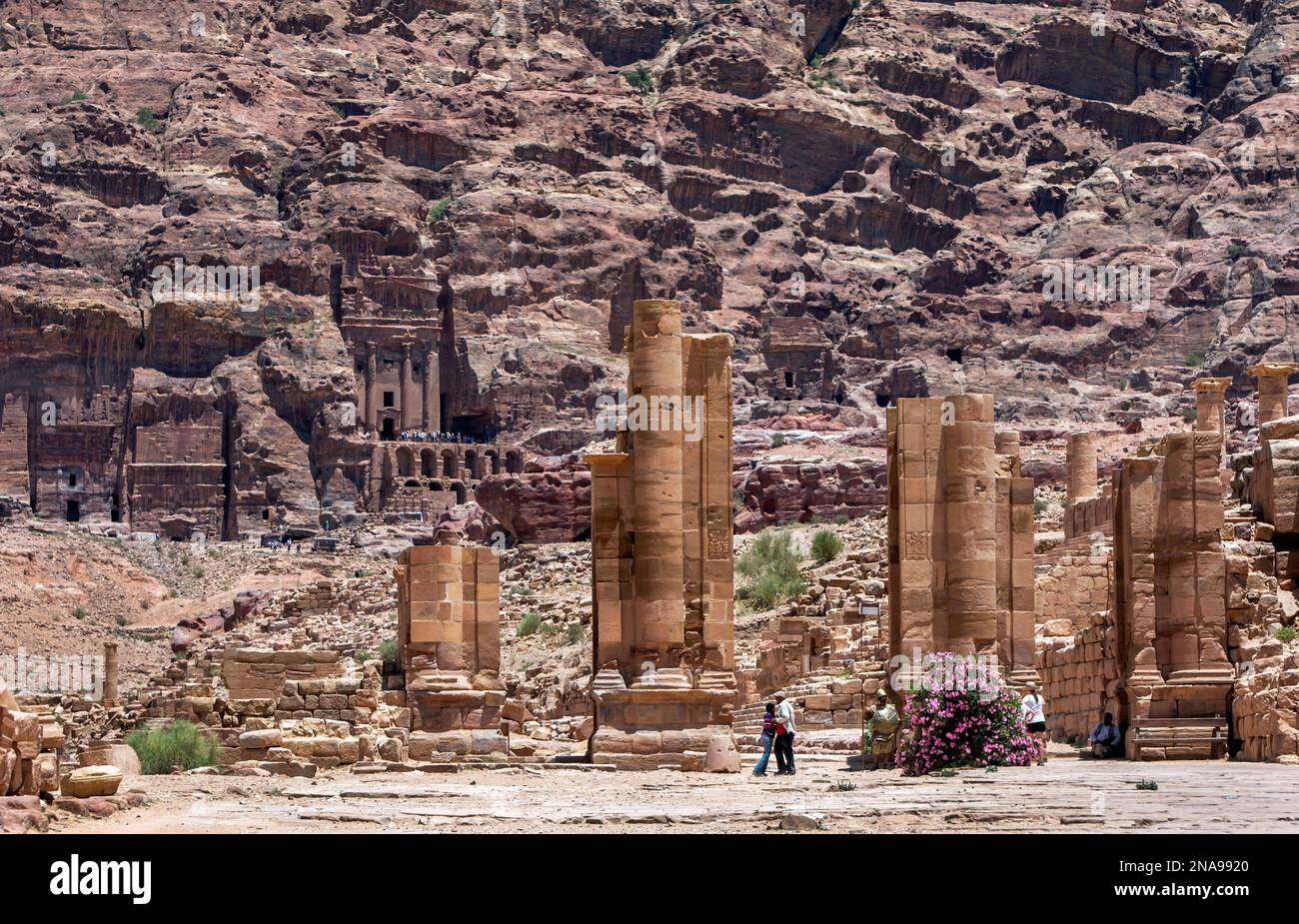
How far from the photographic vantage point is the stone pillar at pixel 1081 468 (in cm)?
5656

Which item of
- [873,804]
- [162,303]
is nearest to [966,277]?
[162,303]

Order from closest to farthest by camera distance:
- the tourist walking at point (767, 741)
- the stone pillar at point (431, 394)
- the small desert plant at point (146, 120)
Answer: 1. the tourist walking at point (767, 741)
2. the stone pillar at point (431, 394)
3. the small desert plant at point (146, 120)

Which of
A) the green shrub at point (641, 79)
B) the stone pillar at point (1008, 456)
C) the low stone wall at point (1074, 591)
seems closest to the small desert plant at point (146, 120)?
the green shrub at point (641, 79)

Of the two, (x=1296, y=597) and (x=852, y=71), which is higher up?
(x=852, y=71)

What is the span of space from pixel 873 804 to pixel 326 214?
102 meters

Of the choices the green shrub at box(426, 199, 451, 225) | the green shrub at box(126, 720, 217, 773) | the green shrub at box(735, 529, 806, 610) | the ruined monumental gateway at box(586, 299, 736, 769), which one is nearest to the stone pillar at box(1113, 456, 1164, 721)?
the ruined monumental gateway at box(586, 299, 736, 769)

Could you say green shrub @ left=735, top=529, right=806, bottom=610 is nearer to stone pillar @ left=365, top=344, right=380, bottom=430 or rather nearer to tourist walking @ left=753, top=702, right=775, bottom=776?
tourist walking @ left=753, top=702, right=775, bottom=776

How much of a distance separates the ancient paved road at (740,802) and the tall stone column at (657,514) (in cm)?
253

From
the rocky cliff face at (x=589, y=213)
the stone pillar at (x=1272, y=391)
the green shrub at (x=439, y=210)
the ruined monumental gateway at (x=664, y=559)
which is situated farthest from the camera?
the green shrub at (x=439, y=210)

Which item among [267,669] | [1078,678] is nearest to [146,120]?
[267,669]

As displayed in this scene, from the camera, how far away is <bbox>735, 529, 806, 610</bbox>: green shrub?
208ft

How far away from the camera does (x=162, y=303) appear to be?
394 ft

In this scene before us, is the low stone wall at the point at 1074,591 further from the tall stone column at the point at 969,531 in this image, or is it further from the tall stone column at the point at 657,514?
the tall stone column at the point at 657,514
